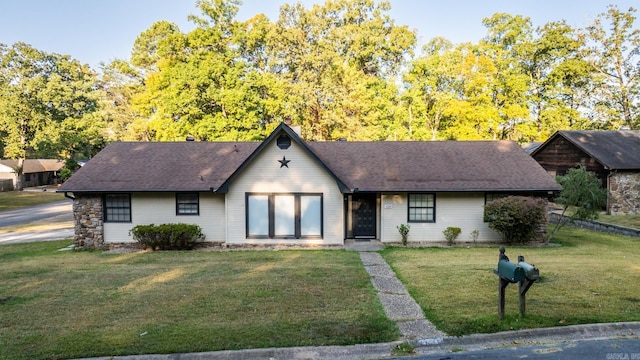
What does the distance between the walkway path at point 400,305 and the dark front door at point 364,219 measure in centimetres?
444

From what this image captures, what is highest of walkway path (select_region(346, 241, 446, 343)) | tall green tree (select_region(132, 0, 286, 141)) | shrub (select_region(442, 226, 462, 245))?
tall green tree (select_region(132, 0, 286, 141))

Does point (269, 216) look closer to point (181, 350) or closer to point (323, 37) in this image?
point (181, 350)

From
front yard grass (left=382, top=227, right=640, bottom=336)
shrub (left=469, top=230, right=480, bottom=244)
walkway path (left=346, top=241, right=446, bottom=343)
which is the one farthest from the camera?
shrub (left=469, top=230, right=480, bottom=244)

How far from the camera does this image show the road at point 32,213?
90.8 ft

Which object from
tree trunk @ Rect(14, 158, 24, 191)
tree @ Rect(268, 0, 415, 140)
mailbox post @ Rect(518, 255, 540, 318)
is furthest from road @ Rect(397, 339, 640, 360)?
tree trunk @ Rect(14, 158, 24, 191)

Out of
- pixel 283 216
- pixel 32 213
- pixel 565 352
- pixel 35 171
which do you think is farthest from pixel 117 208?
pixel 35 171

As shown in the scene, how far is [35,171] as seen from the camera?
54969 mm

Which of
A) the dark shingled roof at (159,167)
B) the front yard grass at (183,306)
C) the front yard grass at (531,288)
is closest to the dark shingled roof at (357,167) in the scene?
the dark shingled roof at (159,167)

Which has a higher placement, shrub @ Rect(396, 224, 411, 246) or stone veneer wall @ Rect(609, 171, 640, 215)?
stone veneer wall @ Rect(609, 171, 640, 215)

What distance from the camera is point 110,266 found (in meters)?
13.2

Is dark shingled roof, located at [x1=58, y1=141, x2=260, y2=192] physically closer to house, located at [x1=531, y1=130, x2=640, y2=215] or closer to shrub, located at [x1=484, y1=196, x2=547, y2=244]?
shrub, located at [x1=484, y1=196, x2=547, y2=244]

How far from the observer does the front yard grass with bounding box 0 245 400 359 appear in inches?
266

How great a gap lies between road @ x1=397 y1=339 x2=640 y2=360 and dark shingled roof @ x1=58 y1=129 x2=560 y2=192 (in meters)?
A: 10.2

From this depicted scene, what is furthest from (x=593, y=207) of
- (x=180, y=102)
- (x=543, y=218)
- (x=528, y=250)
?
(x=180, y=102)
